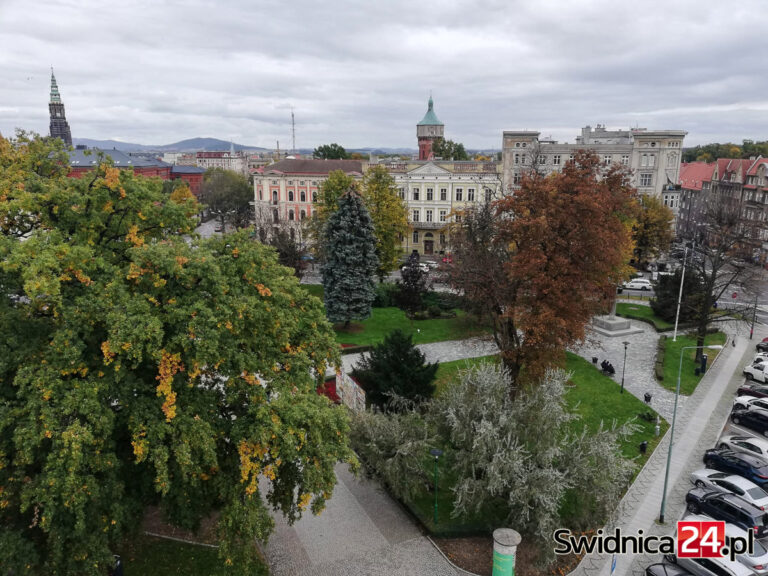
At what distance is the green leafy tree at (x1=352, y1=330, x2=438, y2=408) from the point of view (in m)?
22.5

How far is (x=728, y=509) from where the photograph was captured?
1822 cm

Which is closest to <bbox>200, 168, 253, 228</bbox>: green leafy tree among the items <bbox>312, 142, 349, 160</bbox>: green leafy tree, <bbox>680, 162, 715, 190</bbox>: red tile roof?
<bbox>312, 142, 349, 160</bbox>: green leafy tree

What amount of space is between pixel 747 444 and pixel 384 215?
30.9 metres

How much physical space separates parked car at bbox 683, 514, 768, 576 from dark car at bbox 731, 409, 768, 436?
8.90 meters

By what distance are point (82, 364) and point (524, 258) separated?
16.7m

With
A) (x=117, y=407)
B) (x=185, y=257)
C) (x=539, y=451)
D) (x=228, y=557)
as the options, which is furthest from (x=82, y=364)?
(x=539, y=451)

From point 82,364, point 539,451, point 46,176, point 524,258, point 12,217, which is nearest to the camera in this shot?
point 82,364

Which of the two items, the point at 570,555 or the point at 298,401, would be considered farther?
the point at 570,555

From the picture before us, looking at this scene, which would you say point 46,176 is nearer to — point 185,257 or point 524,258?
point 185,257

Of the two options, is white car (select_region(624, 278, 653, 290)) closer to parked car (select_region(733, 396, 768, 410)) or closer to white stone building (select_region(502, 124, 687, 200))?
white stone building (select_region(502, 124, 687, 200))

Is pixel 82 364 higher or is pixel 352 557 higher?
pixel 82 364

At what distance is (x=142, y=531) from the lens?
1702 cm

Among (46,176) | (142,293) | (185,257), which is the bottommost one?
(142,293)

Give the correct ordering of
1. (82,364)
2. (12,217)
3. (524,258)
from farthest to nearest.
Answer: (524,258), (12,217), (82,364)
